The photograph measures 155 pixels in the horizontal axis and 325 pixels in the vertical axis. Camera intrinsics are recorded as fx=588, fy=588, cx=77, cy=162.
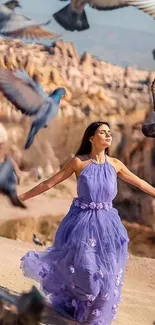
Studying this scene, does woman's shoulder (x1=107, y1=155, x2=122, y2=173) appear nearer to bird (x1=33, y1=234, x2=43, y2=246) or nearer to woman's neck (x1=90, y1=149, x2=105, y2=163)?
woman's neck (x1=90, y1=149, x2=105, y2=163)

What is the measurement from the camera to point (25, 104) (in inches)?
→ 139

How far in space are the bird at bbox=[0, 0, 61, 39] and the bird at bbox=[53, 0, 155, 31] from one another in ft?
0.33

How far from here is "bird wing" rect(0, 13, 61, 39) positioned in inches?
138

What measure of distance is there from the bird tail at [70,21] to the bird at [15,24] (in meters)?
0.08

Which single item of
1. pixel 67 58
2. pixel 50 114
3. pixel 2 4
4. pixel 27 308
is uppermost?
pixel 2 4

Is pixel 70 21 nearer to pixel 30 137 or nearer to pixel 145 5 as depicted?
pixel 145 5

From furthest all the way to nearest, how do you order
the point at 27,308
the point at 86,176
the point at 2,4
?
the point at 2,4 < the point at 86,176 < the point at 27,308

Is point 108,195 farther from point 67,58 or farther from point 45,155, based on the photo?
point 67,58

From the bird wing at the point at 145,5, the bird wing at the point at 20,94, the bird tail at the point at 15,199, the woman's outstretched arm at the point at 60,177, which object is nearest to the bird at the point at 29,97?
the bird wing at the point at 20,94

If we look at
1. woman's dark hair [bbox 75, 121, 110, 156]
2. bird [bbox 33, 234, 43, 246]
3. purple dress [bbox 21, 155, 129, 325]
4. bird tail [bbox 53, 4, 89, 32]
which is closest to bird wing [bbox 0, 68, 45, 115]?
bird tail [bbox 53, 4, 89, 32]

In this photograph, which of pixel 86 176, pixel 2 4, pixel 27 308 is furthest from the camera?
pixel 2 4

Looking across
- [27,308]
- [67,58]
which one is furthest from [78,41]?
[27,308]

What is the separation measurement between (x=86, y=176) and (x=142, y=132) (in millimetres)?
1315

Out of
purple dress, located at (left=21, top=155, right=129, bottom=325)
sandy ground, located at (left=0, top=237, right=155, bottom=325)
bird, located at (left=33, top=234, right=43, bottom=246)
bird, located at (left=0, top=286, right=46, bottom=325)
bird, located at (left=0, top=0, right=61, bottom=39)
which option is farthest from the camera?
bird, located at (left=33, top=234, right=43, bottom=246)
